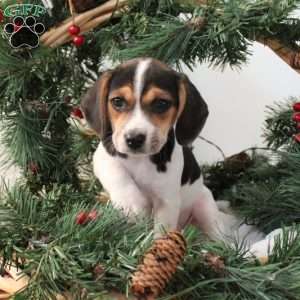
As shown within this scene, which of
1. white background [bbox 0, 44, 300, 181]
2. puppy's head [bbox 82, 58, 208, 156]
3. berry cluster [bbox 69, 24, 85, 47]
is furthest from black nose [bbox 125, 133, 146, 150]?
white background [bbox 0, 44, 300, 181]

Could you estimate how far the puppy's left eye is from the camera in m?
0.86

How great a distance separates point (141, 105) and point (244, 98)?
100cm

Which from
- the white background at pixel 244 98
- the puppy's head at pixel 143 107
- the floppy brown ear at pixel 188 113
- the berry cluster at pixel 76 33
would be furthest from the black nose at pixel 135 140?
the white background at pixel 244 98

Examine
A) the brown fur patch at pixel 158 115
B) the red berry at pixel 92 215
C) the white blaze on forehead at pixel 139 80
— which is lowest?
the red berry at pixel 92 215

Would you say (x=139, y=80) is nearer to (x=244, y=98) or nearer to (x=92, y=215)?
(x=92, y=215)

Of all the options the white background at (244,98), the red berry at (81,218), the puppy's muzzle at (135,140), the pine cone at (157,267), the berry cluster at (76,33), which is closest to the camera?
the pine cone at (157,267)

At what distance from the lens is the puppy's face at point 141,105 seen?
83 centimetres

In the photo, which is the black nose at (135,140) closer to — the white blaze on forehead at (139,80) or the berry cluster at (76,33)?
the white blaze on forehead at (139,80)

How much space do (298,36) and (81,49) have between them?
0.42 meters

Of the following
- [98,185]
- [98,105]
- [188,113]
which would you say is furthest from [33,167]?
[188,113]

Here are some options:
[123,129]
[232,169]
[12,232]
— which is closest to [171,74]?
[123,129]

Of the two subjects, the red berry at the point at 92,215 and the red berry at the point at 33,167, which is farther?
the red berry at the point at 33,167

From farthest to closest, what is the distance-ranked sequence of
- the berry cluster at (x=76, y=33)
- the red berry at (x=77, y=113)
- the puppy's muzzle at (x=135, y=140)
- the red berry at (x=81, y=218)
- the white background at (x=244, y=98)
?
the white background at (x=244, y=98), the red berry at (x=77, y=113), the berry cluster at (x=76, y=33), the puppy's muzzle at (x=135, y=140), the red berry at (x=81, y=218)

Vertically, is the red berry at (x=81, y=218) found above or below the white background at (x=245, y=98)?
above
